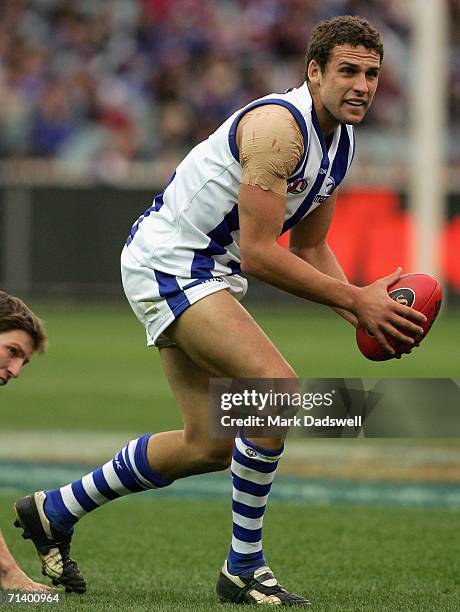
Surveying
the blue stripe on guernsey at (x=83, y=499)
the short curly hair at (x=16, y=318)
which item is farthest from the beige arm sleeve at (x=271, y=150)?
the blue stripe on guernsey at (x=83, y=499)

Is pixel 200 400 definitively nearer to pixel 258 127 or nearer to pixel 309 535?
pixel 258 127

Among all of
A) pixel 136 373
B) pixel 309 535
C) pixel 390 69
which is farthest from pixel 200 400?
pixel 390 69

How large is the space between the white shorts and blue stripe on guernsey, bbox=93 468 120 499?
1.76 feet

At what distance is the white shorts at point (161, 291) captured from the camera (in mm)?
4652

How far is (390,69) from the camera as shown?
1881cm

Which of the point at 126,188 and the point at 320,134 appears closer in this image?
the point at 320,134

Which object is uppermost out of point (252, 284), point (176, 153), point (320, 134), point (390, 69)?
point (320, 134)

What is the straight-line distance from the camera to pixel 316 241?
5.14 metres

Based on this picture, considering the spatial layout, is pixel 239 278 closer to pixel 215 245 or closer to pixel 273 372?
pixel 215 245

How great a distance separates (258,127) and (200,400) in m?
1.01

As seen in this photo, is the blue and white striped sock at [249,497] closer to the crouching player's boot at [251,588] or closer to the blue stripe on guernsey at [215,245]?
the crouching player's boot at [251,588]

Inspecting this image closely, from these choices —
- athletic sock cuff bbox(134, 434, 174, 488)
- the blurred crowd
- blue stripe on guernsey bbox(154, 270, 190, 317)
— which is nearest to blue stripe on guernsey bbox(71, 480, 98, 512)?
athletic sock cuff bbox(134, 434, 174, 488)

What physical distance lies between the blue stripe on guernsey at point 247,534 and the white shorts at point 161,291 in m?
0.71

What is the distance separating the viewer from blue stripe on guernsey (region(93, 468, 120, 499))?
4.91 m
